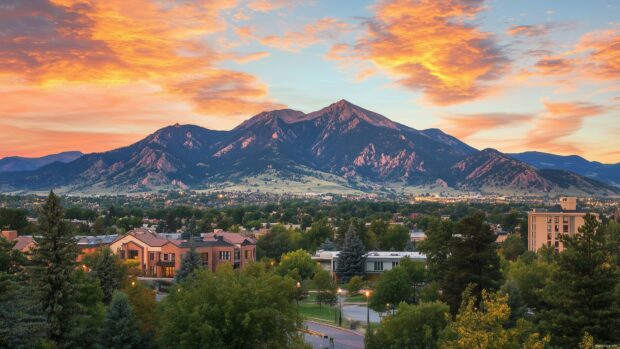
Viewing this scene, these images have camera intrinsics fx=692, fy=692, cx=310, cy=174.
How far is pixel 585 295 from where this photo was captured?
38.1 metres

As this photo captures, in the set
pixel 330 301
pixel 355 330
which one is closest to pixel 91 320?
pixel 355 330

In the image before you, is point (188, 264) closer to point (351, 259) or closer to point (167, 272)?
point (167, 272)

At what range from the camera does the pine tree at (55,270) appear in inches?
1656

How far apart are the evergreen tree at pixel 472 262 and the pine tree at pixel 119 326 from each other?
954 inches

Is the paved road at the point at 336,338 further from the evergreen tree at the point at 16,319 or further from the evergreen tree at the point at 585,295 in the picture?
the evergreen tree at the point at 16,319

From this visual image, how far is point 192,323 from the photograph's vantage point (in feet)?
129

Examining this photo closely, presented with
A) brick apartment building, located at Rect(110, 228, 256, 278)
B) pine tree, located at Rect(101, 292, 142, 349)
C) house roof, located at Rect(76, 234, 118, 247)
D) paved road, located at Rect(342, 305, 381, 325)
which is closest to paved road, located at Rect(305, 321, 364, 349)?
paved road, located at Rect(342, 305, 381, 325)

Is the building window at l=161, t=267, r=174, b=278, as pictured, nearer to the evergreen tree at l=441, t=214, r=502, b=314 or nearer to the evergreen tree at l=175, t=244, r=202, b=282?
the evergreen tree at l=175, t=244, r=202, b=282

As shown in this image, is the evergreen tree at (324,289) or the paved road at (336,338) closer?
the paved road at (336,338)

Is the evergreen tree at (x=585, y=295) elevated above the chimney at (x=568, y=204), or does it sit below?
below

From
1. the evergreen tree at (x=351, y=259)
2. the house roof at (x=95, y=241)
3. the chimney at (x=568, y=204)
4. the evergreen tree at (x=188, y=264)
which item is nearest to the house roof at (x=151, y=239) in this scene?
the house roof at (x=95, y=241)

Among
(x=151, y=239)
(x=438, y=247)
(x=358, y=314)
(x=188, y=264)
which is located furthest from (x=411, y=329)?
(x=151, y=239)

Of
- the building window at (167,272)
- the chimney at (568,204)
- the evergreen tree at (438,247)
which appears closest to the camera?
the evergreen tree at (438,247)

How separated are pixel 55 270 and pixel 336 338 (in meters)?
29.4
